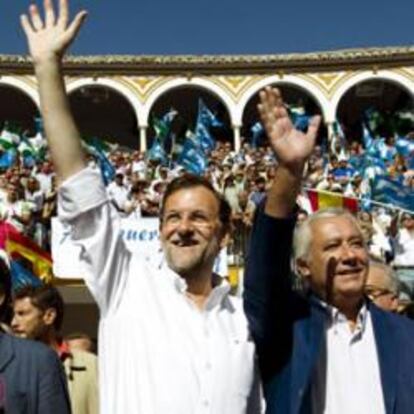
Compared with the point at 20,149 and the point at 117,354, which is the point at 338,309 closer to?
the point at 117,354

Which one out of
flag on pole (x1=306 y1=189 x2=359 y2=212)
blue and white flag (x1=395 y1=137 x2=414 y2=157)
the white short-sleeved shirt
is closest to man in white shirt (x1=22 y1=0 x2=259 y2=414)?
the white short-sleeved shirt

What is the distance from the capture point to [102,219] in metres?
2.57

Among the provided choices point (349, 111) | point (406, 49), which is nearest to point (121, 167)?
point (406, 49)

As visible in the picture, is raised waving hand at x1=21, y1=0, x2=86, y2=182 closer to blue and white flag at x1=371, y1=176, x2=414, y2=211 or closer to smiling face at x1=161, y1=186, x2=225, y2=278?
smiling face at x1=161, y1=186, x2=225, y2=278

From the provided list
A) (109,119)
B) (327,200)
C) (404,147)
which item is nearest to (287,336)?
(327,200)

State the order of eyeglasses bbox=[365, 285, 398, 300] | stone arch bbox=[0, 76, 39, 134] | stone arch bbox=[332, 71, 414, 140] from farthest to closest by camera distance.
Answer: stone arch bbox=[0, 76, 39, 134] < stone arch bbox=[332, 71, 414, 140] < eyeglasses bbox=[365, 285, 398, 300]

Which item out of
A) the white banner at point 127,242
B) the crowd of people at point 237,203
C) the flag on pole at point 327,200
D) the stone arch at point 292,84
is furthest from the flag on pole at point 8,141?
the flag on pole at point 327,200

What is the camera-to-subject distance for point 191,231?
2674 mm

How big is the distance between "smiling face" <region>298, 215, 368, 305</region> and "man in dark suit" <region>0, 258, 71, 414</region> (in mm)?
902

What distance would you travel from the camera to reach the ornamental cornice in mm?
31953

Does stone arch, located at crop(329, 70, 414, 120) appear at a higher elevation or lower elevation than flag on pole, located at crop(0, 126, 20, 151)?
higher

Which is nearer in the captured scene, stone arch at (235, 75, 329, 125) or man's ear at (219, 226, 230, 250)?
man's ear at (219, 226, 230, 250)

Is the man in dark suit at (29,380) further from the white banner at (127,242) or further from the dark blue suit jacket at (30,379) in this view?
the white banner at (127,242)

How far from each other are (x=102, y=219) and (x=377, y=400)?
0.97 metres
